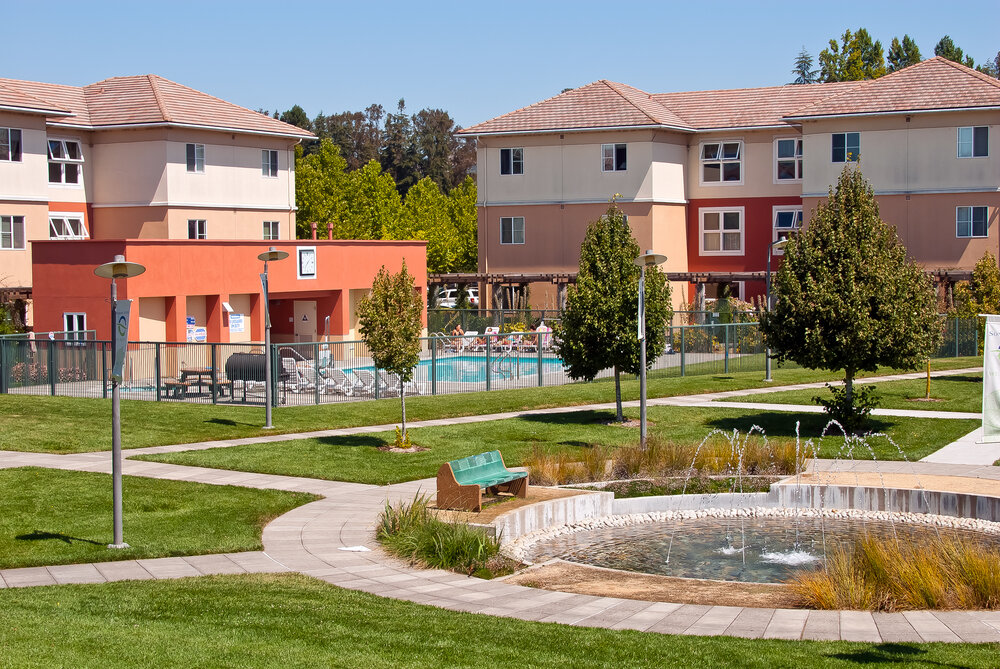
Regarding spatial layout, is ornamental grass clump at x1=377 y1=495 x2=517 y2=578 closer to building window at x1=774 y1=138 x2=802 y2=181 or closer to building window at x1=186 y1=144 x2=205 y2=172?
building window at x1=186 y1=144 x2=205 y2=172

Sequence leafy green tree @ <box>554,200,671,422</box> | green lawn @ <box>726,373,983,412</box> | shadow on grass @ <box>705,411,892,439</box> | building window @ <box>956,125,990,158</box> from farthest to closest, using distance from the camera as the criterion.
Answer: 1. building window @ <box>956,125,990,158</box>
2. green lawn @ <box>726,373,983,412</box>
3. leafy green tree @ <box>554,200,671,422</box>
4. shadow on grass @ <box>705,411,892,439</box>

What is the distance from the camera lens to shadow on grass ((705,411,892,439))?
81.8 ft

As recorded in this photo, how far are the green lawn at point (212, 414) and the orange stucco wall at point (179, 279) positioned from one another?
10.2m

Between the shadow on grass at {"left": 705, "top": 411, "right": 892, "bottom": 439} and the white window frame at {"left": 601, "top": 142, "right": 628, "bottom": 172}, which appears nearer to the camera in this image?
the shadow on grass at {"left": 705, "top": 411, "right": 892, "bottom": 439}

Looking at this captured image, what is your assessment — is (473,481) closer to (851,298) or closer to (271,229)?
(851,298)

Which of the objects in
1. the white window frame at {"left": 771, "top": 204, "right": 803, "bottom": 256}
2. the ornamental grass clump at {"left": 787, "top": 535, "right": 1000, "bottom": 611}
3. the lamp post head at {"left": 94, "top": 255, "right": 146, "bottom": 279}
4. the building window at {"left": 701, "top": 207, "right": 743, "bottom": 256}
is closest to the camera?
the ornamental grass clump at {"left": 787, "top": 535, "right": 1000, "bottom": 611}

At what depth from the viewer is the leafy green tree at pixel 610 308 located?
25594 millimetres

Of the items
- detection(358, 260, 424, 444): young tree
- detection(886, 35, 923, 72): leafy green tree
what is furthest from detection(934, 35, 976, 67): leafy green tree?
detection(358, 260, 424, 444): young tree

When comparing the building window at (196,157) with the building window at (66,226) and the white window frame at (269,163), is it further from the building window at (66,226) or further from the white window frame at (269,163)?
the building window at (66,226)

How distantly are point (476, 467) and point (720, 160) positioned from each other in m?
40.4

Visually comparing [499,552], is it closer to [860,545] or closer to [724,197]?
[860,545]

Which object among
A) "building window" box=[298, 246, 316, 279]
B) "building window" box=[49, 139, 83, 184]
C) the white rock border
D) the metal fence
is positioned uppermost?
"building window" box=[49, 139, 83, 184]

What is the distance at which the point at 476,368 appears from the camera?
34969mm

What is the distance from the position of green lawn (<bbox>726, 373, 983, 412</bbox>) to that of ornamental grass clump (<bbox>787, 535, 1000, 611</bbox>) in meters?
16.4
